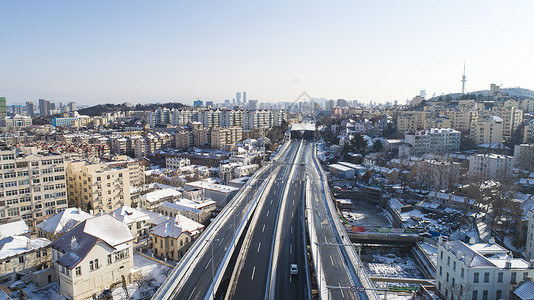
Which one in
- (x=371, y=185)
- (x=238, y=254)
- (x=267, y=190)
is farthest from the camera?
(x=371, y=185)

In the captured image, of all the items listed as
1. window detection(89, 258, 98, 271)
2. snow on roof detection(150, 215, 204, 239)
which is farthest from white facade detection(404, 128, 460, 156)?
window detection(89, 258, 98, 271)

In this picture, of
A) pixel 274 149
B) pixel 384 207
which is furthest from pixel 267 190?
pixel 274 149

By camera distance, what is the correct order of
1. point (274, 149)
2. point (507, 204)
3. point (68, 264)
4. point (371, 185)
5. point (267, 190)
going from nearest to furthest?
point (68, 264) → point (507, 204) → point (267, 190) → point (371, 185) → point (274, 149)

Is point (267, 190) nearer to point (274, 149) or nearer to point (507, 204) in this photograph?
point (507, 204)

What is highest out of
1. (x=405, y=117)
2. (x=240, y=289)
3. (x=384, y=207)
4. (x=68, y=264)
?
(x=405, y=117)

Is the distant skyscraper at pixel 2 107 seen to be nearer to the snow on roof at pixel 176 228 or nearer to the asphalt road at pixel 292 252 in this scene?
the asphalt road at pixel 292 252

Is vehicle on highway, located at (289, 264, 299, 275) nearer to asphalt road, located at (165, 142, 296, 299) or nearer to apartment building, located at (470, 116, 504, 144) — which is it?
asphalt road, located at (165, 142, 296, 299)
